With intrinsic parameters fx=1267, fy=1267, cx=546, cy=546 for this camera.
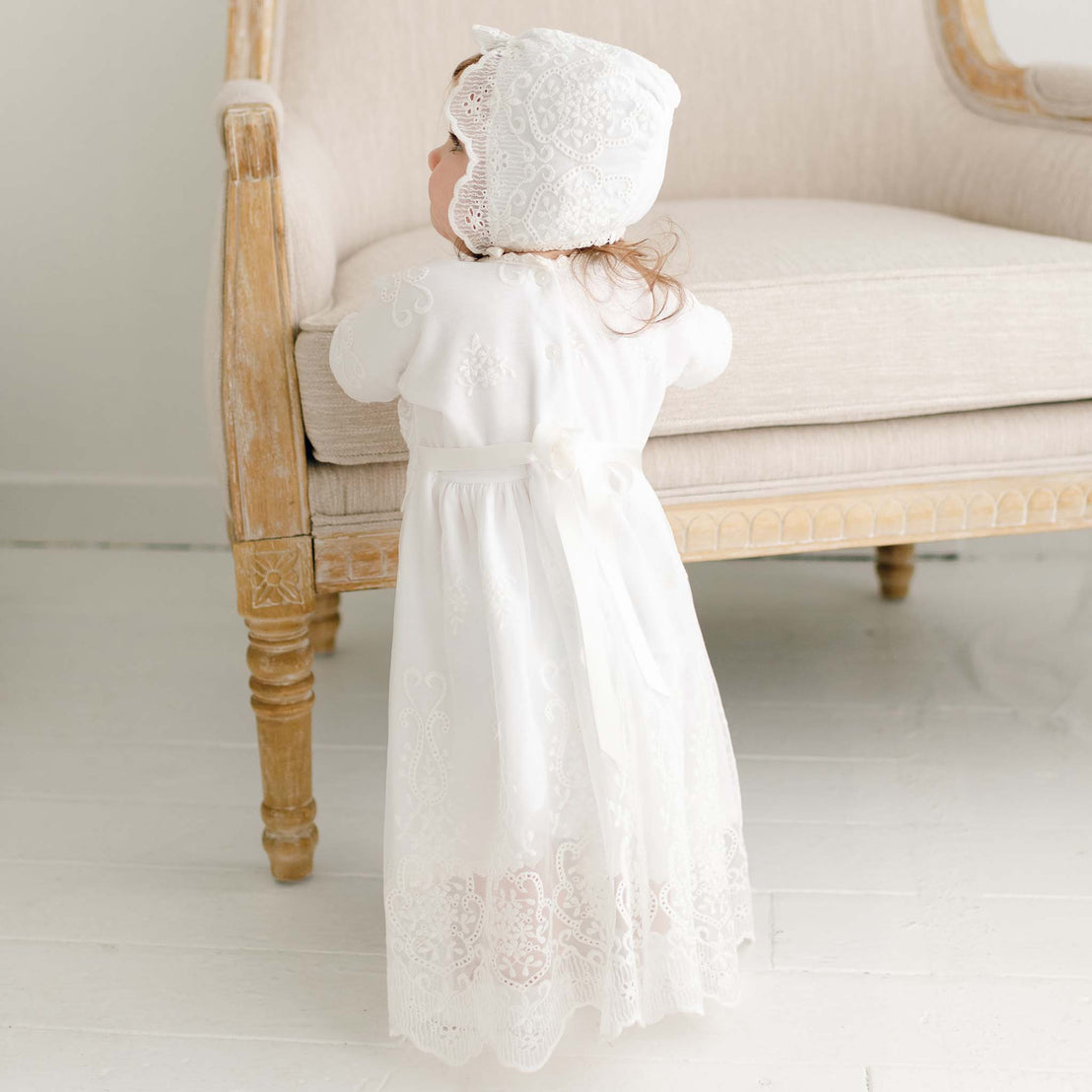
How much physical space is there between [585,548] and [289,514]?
30 centimetres

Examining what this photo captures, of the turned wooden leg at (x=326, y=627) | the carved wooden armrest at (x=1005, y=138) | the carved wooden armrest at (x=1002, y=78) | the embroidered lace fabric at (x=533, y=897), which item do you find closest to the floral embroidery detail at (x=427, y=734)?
the embroidered lace fabric at (x=533, y=897)

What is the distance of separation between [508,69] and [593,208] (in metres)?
0.11

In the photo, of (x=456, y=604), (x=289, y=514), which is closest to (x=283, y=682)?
(x=289, y=514)

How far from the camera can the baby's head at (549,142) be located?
0.83 meters

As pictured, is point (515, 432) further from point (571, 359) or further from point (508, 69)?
point (508, 69)

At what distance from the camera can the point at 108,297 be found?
197cm

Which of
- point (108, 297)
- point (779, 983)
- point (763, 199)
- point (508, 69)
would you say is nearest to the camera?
point (508, 69)

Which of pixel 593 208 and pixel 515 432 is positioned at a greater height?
pixel 593 208

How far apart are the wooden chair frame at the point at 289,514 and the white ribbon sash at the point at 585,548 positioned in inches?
7.9

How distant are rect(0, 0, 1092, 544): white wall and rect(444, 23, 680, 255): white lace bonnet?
1141 mm

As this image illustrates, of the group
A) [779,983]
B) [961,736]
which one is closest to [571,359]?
[779,983]

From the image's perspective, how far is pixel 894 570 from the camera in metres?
1.85

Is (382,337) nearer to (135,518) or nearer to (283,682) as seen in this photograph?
(283,682)

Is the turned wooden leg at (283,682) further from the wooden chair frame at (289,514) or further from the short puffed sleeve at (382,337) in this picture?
the short puffed sleeve at (382,337)
